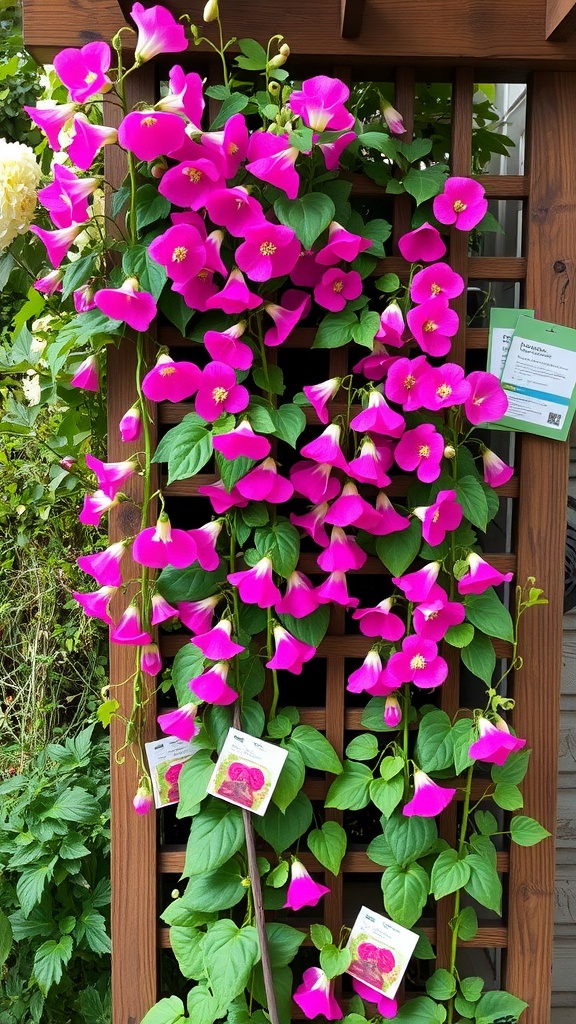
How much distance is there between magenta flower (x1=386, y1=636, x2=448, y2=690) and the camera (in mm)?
1174

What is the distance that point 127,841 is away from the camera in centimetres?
128

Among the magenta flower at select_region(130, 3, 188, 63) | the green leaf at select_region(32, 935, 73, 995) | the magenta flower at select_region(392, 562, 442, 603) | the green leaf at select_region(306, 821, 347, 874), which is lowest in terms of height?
the green leaf at select_region(32, 935, 73, 995)

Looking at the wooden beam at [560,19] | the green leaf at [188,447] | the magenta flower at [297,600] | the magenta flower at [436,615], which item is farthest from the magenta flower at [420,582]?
the wooden beam at [560,19]

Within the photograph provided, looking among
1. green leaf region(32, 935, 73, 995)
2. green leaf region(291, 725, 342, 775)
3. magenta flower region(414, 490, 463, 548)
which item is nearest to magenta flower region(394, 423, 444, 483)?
magenta flower region(414, 490, 463, 548)

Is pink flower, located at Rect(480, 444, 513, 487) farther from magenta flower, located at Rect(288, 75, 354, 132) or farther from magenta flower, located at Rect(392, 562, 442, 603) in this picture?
magenta flower, located at Rect(288, 75, 354, 132)

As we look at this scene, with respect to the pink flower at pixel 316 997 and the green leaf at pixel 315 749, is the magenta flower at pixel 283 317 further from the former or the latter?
the pink flower at pixel 316 997

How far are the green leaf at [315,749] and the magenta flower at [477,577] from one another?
34 cm

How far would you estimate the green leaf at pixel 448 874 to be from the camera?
1.20m

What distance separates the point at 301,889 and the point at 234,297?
3.06ft

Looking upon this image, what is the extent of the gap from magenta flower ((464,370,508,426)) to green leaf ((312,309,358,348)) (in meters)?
0.20

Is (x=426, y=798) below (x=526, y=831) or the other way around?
the other way around

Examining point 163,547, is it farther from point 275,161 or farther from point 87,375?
point 275,161

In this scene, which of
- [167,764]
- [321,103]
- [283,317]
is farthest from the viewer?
[167,764]

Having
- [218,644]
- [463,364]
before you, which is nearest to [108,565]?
[218,644]
